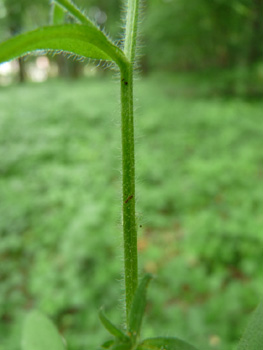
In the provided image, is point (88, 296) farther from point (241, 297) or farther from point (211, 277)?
point (241, 297)

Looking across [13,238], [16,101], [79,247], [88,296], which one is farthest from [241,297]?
[16,101]

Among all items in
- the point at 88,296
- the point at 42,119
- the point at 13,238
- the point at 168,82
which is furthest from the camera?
the point at 168,82

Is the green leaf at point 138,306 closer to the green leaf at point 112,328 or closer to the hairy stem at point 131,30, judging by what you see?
the green leaf at point 112,328

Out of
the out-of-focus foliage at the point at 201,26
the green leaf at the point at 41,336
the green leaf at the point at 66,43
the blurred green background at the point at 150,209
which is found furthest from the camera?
the out-of-focus foliage at the point at 201,26

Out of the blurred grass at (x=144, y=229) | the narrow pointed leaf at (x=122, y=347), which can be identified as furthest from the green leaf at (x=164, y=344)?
the blurred grass at (x=144, y=229)

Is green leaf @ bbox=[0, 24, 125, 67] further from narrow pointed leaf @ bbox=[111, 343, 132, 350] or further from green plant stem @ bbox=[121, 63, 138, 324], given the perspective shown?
narrow pointed leaf @ bbox=[111, 343, 132, 350]

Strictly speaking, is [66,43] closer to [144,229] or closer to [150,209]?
[144,229]

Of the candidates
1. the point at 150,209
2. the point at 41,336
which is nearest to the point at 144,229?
the point at 150,209
